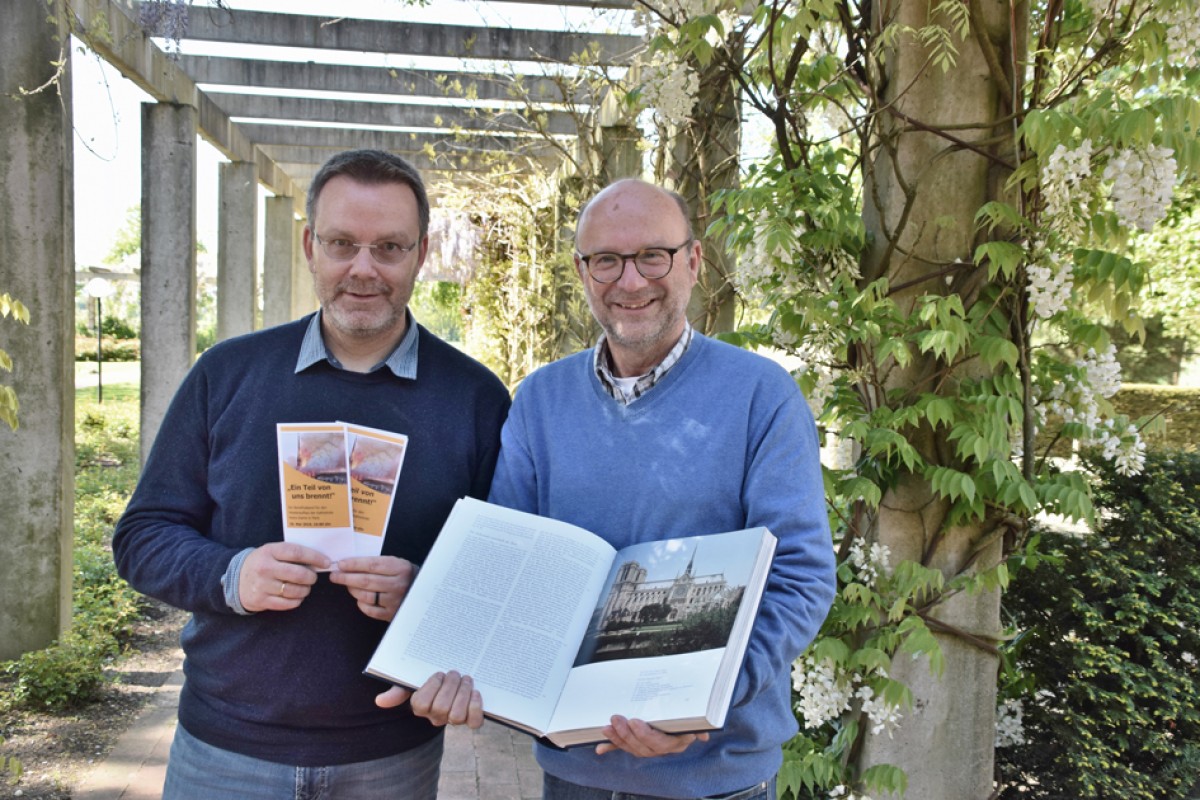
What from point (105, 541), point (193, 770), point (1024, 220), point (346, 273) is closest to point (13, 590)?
point (105, 541)

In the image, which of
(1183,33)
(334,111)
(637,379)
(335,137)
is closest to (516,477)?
(637,379)

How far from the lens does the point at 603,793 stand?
6.30ft

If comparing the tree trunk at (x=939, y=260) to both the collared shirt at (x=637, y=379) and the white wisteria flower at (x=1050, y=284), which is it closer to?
the white wisteria flower at (x=1050, y=284)

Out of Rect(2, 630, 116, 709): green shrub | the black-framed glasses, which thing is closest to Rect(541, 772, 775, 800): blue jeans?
the black-framed glasses

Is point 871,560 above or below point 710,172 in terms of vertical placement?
below

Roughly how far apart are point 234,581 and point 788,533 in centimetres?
107

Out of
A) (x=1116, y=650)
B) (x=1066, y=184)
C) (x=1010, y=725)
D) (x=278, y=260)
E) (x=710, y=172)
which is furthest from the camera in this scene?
(x=278, y=260)

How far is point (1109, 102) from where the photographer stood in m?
2.40

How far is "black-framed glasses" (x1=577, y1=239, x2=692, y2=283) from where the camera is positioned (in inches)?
81.4

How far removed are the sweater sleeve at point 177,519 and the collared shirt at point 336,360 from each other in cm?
22

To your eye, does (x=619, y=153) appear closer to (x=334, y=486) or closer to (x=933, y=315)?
(x=933, y=315)

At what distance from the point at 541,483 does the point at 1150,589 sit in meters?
2.49

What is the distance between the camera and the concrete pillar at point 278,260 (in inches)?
604

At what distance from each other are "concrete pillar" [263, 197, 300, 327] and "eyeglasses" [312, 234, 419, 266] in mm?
13802
